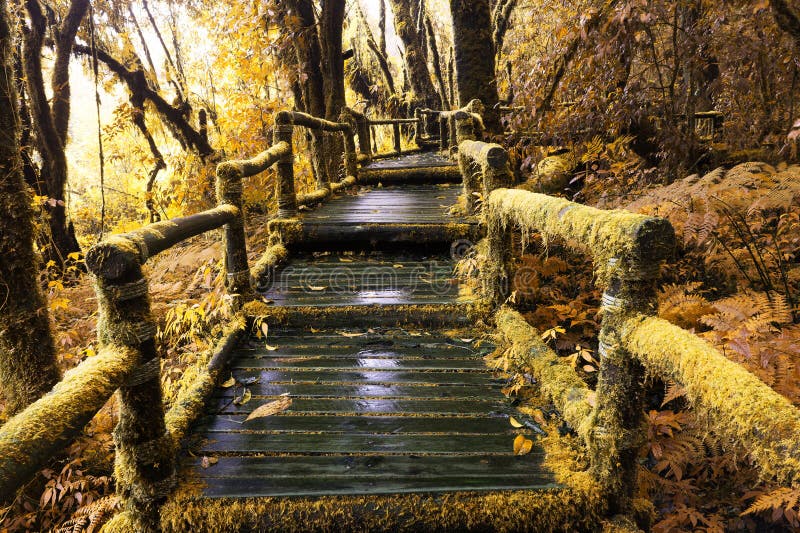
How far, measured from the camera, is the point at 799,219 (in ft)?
13.5

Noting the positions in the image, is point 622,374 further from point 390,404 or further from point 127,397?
point 127,397

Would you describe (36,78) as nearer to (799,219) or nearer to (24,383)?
(24,383)

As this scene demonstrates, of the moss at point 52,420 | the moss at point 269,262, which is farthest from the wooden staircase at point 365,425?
the moss at point 52,420

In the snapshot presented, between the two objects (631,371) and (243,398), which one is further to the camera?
(243,398)

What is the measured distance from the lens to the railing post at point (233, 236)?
3391mm

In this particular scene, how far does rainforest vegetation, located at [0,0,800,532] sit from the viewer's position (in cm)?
298

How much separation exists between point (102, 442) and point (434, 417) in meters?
2.70

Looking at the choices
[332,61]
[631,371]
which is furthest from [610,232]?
[332,61]

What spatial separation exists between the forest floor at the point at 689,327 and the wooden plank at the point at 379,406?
255 millimetres

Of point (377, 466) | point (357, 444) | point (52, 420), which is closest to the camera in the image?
point (52, 420)

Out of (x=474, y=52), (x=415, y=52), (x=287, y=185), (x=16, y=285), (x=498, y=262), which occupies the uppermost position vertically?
(x=415, y=52)

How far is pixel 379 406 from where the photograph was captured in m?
2.53

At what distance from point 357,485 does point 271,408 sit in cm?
78

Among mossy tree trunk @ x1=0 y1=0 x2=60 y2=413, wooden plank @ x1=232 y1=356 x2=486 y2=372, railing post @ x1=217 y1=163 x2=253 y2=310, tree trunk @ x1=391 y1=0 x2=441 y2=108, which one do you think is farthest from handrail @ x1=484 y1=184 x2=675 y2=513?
tree trunk @ x1=391 y1=0 x2=441 y2=108
